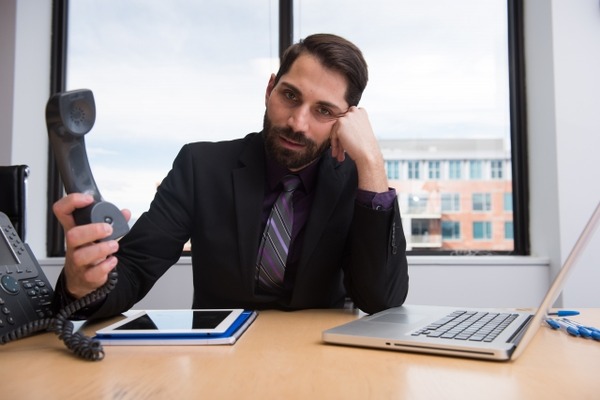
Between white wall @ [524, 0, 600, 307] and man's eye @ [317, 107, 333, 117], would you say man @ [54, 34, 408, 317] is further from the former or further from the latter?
white wall @ [524, 0, 600, 307]

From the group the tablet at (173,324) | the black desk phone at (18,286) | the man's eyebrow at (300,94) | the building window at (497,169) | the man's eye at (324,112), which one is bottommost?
the tablet at (173,324)

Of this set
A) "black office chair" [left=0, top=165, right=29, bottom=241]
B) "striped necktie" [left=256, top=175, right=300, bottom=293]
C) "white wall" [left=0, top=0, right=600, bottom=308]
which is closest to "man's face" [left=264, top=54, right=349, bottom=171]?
"striped necktie" [left=256, top=175, right=300, bottom=293]

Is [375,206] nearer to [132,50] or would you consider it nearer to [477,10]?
[477,10]

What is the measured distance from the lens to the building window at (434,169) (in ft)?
9.08

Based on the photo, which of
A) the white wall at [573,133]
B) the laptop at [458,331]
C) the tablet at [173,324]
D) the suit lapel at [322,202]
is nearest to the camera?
the laptop at [458,331]

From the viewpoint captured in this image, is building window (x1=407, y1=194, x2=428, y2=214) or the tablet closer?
the tablet

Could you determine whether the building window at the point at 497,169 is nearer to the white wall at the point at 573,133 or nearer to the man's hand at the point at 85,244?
the white wall at the point at 573,133

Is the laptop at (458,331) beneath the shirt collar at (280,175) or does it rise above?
beneath

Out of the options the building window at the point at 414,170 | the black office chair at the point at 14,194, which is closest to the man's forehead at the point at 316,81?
the black office chair at the point at 14,194

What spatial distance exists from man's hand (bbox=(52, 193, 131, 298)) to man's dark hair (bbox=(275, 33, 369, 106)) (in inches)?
32.6

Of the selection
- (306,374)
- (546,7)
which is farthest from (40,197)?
(546,7)

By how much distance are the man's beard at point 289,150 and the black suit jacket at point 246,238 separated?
5 cm

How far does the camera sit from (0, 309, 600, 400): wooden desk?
1.84 ft

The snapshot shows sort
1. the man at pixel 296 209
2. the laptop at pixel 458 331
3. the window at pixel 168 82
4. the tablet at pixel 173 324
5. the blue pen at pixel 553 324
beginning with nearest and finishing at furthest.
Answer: the laptop at pixel 458 331 < the tablet at pixel 173 324 < the blue pen at pixel 553 324 < the man at pixel 296 209 < the window at pixel 168 82
